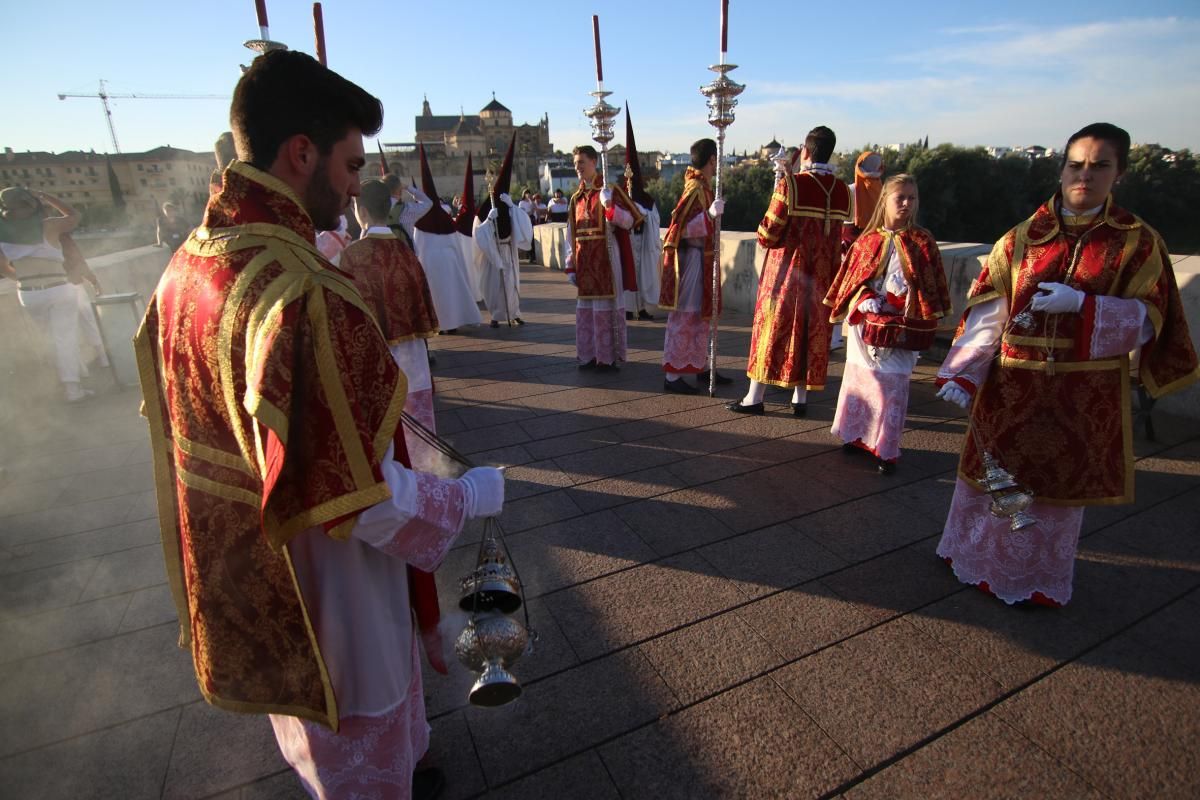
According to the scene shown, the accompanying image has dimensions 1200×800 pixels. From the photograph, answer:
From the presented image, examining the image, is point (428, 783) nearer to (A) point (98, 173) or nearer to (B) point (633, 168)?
(B) point (633, 168)

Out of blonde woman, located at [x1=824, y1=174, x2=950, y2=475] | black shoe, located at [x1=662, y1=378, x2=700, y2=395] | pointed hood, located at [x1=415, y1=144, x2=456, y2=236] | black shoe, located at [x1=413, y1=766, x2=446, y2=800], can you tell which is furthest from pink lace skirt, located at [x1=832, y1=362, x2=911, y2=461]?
pointed hood, located at [x1=415, y1=144, x2=456, y2=236]

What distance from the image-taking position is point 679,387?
6.10 meters

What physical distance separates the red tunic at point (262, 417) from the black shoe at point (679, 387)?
472 centimetres

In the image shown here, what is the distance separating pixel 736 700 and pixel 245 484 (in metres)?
1.92

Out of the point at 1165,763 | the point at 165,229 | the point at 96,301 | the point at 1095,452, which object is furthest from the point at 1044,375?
the point at 165,229

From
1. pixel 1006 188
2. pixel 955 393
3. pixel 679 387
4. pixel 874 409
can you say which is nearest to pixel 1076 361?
pixel 955 393

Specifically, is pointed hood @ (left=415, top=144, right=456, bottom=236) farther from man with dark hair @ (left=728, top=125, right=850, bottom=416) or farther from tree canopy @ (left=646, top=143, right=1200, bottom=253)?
tree canopy @ (left=646, top=143, right=1200, bottom=253)

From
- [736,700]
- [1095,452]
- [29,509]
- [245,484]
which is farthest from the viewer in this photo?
[29,509]

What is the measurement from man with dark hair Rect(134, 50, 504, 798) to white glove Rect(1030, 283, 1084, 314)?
7.67 ft

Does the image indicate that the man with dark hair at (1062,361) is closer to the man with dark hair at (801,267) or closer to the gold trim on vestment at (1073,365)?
the gold trim on vestment at (1073,365)

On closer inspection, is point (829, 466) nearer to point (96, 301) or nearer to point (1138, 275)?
point (1138, 275)

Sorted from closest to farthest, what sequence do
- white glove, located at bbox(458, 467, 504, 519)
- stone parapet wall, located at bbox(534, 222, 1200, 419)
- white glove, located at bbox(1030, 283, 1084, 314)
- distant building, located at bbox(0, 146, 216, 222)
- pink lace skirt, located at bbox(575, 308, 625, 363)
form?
white glove, located at bbox(458, 467, 504, 519) < white glove, located at bbox(1030, 283, 1084, 314) < stone parapet wall, located at bbox(534, 222, 1200, 419) < pink lace skirt, located at bbox(575, 308, 625, 363) < distant building, located at bbox(0, 146, 216, 222)

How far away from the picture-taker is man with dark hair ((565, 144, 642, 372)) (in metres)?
6.54

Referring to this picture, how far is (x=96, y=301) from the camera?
6609 mm
